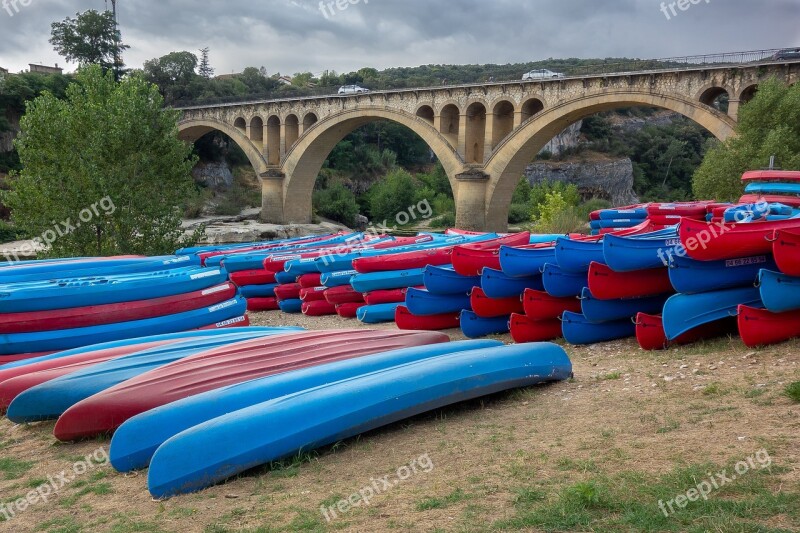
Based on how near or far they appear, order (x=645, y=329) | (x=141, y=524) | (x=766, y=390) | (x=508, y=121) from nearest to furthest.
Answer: (x=141, y=524) → (x=766, y=390) → (x=645, y=329) → (x=508, y=121)

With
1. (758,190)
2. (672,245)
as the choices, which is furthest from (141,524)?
(758,190)

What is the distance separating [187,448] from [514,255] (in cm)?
605

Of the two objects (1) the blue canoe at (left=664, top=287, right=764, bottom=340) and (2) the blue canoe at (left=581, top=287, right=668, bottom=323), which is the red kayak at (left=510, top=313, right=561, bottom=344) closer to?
(2) the blue canoe at (left=581, top=287, right=668, bottom=323)

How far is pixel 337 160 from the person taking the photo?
57.2 meters

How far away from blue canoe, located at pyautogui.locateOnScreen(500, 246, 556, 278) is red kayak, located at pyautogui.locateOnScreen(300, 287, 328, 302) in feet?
18.0

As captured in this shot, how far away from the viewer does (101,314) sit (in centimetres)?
830

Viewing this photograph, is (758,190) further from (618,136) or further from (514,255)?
(618,136)

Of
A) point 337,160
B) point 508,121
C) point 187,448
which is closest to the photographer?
point 187,448

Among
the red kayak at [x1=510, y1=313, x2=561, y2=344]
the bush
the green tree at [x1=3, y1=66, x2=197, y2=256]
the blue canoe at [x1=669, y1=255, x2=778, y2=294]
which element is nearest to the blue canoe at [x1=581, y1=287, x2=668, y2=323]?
the red kayak at [x1=510, y1=313, x2=561, y2=344]

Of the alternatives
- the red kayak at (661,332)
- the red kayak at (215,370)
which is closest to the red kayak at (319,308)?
the red kayak at (215,370)

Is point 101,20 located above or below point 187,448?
above

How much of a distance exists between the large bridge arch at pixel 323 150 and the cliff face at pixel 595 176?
27852mm

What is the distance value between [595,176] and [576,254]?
56.3 m

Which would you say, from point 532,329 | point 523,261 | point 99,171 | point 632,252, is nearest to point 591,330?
point 532,329
